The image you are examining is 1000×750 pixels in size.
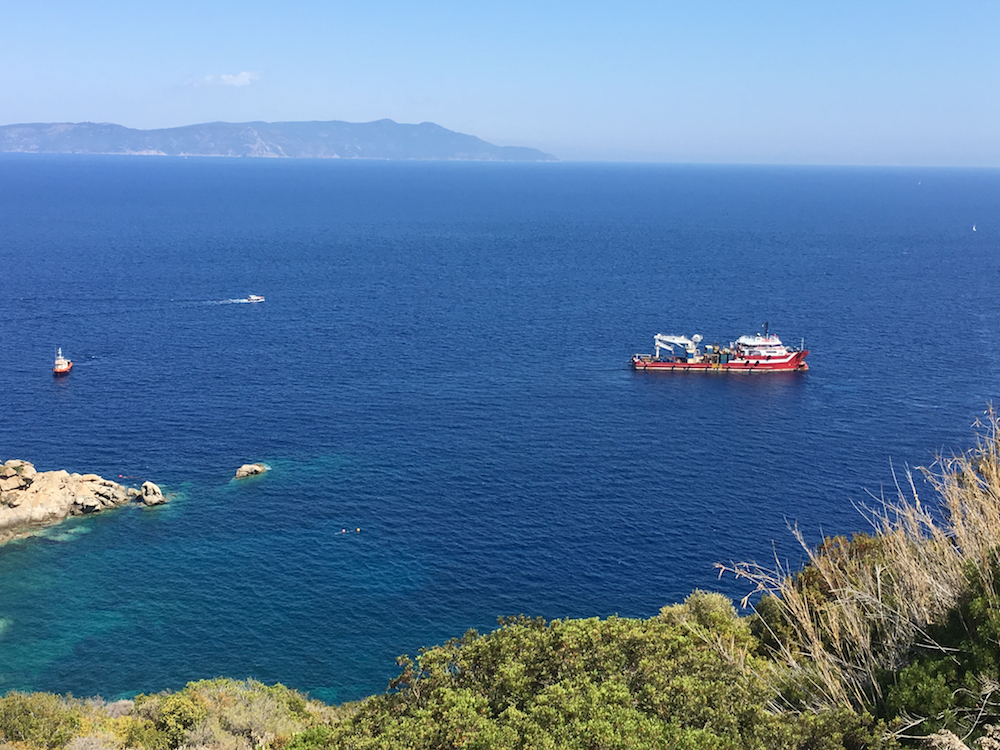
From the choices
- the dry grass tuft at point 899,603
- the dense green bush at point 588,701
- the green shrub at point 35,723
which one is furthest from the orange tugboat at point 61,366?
the dry grass tuft at point 899,603

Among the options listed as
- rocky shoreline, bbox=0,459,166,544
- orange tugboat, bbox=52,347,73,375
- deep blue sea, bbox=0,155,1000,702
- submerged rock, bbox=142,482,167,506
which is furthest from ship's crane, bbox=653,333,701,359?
orange tugboat, bbox=52,347,73,375

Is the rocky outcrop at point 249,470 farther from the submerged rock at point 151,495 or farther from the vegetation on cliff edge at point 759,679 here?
the vegetation on cliff edge at point 759,679

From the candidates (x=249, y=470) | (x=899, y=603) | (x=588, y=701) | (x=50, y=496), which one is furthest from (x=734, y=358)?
(x=588, y=701)

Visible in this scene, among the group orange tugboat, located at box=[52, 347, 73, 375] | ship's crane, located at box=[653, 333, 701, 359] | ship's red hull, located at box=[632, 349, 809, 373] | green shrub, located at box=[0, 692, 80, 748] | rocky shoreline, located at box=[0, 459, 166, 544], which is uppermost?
ship's crane, located at box=[653, 333, 701, 359]

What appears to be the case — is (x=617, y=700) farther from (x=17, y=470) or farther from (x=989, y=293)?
(x=989, y=293)

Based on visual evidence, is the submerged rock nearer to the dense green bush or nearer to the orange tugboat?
the orange tugboat

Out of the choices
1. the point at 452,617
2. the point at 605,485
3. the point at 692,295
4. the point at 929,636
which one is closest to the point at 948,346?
the point at 692,295

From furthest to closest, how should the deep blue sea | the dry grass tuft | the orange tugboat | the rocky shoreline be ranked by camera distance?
the orange tugboat → the rocky shoreline → the deep blue sea → the dry grass tuft
